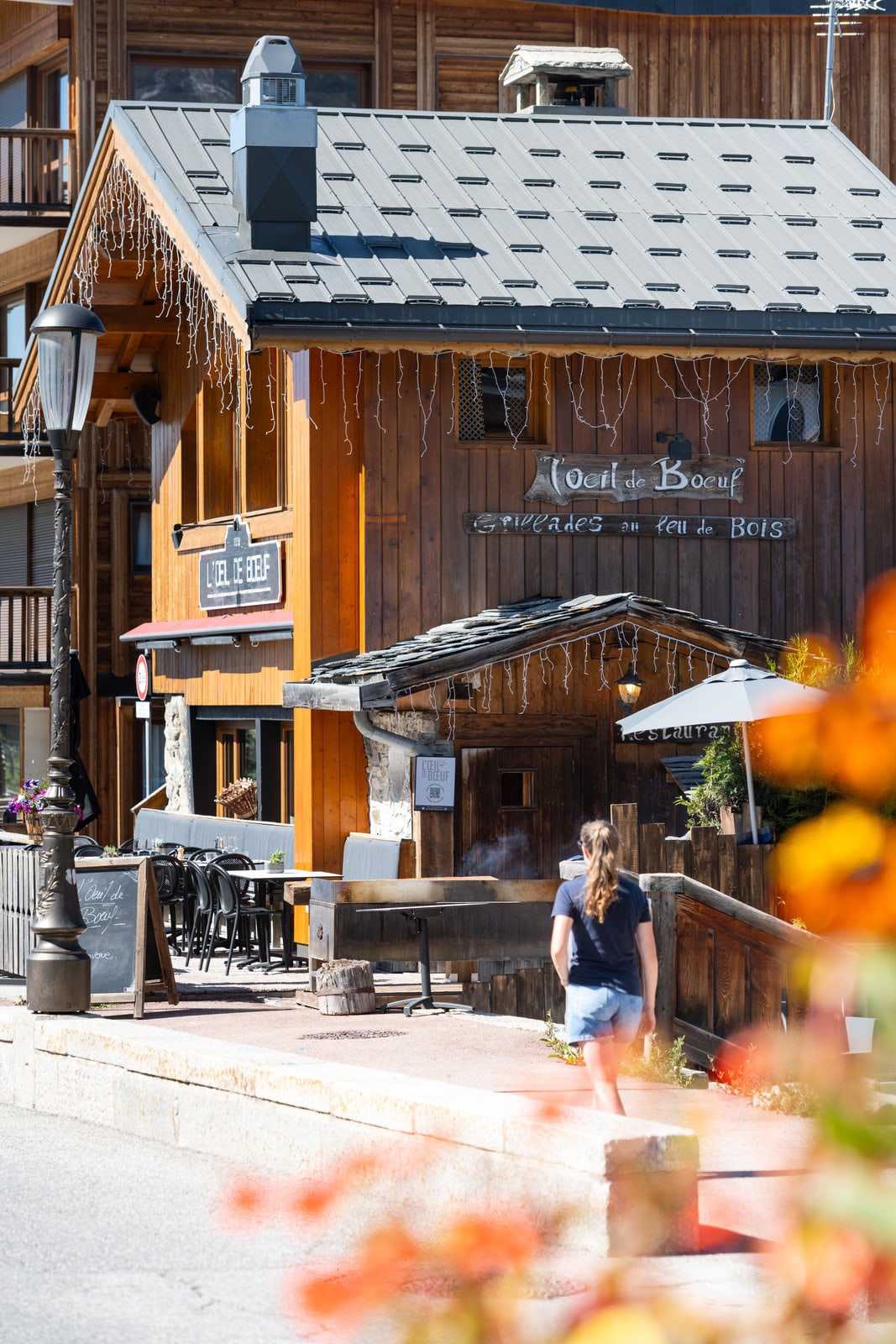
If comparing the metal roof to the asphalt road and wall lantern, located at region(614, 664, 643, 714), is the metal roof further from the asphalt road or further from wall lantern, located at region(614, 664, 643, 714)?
the asphalt road

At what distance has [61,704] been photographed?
11.6 m

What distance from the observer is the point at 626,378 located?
17406mm

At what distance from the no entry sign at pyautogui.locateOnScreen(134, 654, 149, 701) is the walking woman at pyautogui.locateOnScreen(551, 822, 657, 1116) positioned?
585 inches

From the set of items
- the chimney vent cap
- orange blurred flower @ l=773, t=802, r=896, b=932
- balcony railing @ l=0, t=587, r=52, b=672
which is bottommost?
orange blurred flower @ l=773, t=802, r=896, b=932

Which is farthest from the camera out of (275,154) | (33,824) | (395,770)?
(33,824)

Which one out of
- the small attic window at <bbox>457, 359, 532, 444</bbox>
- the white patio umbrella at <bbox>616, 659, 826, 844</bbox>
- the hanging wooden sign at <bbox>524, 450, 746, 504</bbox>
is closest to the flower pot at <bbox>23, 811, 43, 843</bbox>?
the small attic window at <bbox>457, 359, 532, 444</bbox>

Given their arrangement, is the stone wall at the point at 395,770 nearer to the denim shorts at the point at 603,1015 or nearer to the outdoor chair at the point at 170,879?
the outdoor chair at the point at 170,879

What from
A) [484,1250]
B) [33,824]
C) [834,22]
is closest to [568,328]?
[33,824]

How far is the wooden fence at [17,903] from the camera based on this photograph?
1365cm

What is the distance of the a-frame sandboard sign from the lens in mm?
12609

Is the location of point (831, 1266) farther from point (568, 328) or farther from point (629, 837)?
point (568, 328)

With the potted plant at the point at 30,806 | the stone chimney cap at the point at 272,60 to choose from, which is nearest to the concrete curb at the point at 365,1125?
the potted plant at the point at 30,806

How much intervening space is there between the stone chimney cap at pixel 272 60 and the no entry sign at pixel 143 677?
7.67 metres

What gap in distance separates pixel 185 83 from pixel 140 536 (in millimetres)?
6666
